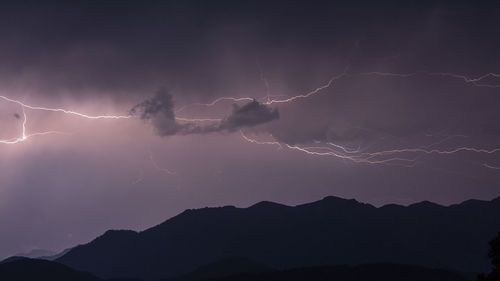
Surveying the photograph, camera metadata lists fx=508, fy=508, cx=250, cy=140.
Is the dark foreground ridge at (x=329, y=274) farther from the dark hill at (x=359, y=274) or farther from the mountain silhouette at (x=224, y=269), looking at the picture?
the mountain silhouette at (x=224, y=269)

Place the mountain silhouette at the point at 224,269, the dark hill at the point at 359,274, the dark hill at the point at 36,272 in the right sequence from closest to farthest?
1. the dark hill at the point at 359,274
2. the dark hill at the point at 36,272
3. the mountain silhouette at the point at 224,269

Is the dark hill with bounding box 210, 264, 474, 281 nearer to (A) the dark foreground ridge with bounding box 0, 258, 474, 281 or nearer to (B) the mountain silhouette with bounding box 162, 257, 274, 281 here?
(A) the dark foreground ridge with bounding box 0, 258, 474, 281

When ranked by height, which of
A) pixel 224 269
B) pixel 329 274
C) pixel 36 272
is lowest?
pixel 329 274

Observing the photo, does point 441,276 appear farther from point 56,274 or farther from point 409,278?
point 56,274

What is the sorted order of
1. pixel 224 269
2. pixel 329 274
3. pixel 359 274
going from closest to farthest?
pixel 359 274
pixel 329 274
pixel 224 269

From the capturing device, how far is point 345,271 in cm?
12000

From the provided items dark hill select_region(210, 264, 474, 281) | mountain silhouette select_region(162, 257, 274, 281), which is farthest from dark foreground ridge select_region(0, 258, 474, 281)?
mountain silhouette select_region(162, 257, 274, 281)

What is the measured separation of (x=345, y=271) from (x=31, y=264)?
287 ft

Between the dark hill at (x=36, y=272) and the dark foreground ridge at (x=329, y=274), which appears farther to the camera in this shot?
the dark hill at (x=36, y=272)

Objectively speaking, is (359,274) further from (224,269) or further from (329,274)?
(224,269)

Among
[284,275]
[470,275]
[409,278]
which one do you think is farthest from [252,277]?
[470,275]

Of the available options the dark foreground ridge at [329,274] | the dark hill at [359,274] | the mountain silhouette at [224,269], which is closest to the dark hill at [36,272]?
the dark foreground ridge at [329,274]

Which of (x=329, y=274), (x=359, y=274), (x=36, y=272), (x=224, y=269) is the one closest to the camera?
(x=359, y=274)

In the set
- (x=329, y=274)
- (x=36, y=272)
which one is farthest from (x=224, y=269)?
(x=36, y=272)
